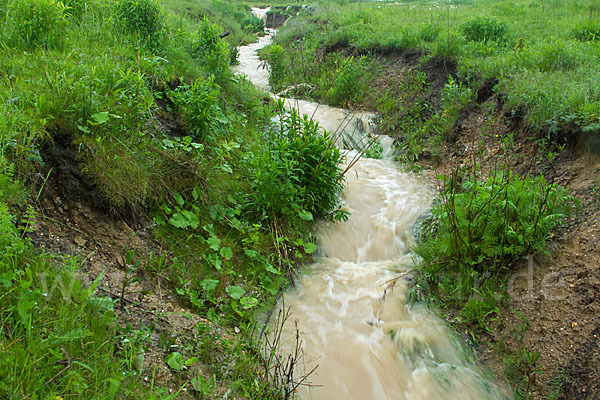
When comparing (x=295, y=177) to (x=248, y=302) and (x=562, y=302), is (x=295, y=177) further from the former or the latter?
(x=562, y=302)

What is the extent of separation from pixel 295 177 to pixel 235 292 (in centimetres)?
158

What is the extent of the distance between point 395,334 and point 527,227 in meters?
1.68

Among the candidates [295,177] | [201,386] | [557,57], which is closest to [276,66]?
[557,57]

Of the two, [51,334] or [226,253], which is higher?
[51,334]

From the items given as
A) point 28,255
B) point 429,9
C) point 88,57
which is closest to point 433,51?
point 429,9

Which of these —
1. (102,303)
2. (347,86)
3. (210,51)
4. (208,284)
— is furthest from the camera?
(347,86)

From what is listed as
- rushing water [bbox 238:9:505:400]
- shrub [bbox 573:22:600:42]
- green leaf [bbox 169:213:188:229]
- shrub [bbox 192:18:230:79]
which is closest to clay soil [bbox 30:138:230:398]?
green leaf [bbox 169:213:188:229]

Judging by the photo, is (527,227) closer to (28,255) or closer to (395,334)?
(395,334)

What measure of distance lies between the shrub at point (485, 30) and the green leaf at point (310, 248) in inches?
271

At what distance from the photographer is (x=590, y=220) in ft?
13.8

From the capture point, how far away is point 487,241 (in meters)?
4.30

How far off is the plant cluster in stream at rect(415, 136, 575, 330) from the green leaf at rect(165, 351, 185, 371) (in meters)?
2.76

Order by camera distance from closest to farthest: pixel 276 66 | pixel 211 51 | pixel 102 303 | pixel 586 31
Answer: pixel 102 303 → pixel 211 51 → pixel 586 31 → pixel 276 66

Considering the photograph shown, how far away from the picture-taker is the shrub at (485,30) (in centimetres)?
919
